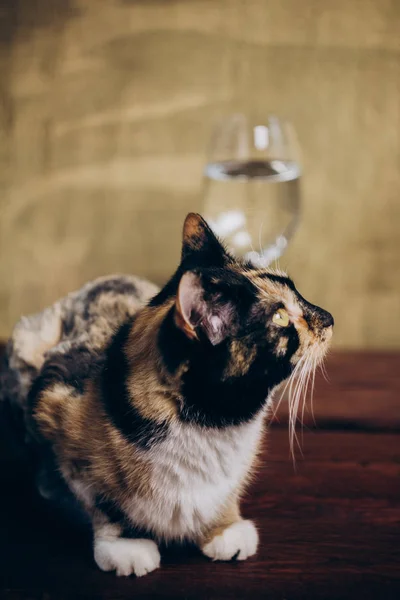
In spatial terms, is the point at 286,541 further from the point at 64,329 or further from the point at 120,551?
the point at 64,329

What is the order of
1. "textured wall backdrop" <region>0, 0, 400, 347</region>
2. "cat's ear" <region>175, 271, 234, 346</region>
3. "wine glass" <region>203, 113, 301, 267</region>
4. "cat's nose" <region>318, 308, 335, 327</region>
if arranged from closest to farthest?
"cat's ear" <region>175, 271, 234, 346</region> < "cat's nose" <region>318, 308, 335, 327</region> < "wine glass" <region>203, 113, 301, 267</region> < "textured wall backdrop" <region>0, 0, 400, 347</region>

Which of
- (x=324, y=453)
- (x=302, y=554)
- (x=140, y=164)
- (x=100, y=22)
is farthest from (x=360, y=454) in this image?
(x=100, y=22)

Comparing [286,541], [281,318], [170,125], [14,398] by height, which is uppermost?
[170,125]

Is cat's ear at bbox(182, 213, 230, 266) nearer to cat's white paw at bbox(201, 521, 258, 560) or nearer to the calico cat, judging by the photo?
the calico cat

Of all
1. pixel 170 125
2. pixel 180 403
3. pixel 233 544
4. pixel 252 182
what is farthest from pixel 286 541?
pixel 170 125

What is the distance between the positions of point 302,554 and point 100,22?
2.91 feet

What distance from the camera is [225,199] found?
1.01m

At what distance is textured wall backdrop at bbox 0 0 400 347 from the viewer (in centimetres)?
116

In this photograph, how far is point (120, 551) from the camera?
1.92ft

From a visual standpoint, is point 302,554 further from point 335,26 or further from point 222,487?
point 335,26

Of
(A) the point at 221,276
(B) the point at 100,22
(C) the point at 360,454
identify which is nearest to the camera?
(A) the point at 221,276

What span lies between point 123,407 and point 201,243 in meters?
0.16

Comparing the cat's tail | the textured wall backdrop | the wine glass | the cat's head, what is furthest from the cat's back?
the textured wall backdrop

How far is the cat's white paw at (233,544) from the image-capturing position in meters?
0.61
